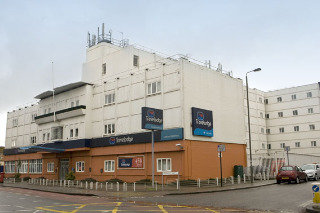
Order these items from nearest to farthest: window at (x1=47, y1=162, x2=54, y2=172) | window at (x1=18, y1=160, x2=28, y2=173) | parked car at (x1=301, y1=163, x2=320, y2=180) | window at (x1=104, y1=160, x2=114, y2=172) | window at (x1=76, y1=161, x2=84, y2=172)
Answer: parked car at (x1=301, y1=163, x2=320, y2=180), window at (x1=104, y1=160, x2=114, y2=172), window at (x1=76, y1=161, x2=84, y2=172), window at (x1=47, y1=162, x2=54, y2=172), window at (x1=18, y1=160, x2=28, y2=173)

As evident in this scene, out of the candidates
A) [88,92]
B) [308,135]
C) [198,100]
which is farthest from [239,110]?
[308,135]

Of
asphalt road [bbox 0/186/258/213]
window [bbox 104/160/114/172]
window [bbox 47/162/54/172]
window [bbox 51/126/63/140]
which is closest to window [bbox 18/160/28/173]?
window [bbox 47/162/54/172]

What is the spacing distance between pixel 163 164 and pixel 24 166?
36.0 meters

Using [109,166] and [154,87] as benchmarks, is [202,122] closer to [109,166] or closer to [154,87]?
[154,87]

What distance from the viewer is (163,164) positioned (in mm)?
33500

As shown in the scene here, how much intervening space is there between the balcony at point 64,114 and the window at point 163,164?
14930 mm

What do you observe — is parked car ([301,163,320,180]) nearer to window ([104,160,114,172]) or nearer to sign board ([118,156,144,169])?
sign board ([118,156,144,169])

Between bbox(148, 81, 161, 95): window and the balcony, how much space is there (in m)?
11.6

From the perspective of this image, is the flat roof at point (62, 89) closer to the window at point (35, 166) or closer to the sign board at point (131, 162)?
the window at point (35, 166)

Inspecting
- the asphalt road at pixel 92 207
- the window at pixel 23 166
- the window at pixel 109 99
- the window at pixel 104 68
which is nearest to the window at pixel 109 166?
the window at pixel 109 99

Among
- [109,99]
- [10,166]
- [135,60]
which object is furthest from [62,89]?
[10,166]

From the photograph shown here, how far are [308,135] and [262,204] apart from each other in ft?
185

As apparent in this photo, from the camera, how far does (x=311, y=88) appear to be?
219ft

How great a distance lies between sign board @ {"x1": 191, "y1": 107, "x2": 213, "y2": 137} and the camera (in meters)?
33.0
